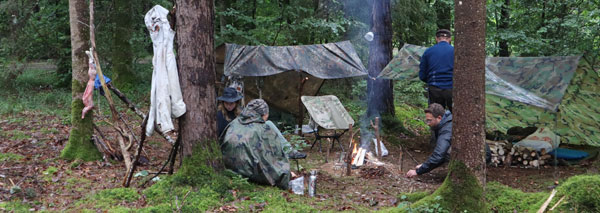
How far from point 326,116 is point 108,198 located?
4.55 meters

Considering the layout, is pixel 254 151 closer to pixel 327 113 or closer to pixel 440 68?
pixel 440 68

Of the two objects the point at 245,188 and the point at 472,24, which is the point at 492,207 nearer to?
the point at 472,24

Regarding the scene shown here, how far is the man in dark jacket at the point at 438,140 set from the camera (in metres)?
5.05

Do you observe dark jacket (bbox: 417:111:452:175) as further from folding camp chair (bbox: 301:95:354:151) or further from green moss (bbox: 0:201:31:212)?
green moss (bbox: 0:201:31:212)

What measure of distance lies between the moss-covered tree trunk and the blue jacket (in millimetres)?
4707

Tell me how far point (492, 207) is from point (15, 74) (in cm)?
1192

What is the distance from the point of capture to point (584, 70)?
247 inches

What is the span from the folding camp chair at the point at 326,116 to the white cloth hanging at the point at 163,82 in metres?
3.88

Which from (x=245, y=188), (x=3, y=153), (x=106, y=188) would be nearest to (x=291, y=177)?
(x=245, y=188)

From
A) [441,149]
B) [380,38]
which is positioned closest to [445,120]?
[441,149]

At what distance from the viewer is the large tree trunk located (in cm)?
356

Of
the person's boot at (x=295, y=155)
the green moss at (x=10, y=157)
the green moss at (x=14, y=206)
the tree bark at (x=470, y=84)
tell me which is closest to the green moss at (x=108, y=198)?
the green moss at (x=14, y=206)

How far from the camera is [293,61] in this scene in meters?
8.50

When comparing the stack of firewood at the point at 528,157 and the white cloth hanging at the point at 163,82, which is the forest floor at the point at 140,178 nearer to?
the stack of firewood at the point at 528,157
